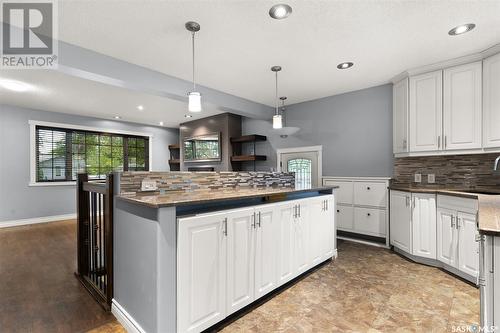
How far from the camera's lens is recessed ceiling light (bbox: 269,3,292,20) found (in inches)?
81.9

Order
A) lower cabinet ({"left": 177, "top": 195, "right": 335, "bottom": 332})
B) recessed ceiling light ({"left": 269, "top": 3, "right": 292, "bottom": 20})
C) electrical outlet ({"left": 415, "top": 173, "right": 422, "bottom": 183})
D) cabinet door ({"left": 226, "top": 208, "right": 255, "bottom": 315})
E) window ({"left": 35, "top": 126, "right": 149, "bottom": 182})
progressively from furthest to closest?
window ({"left": 35, "top": 126, "right": 149, "bottom": 182}) → electrical outlet ({"left": 415, "top": 173, "right": 422, "bottom": 183}) → recessed ceiling light ({"left": 269, "top": 3, "right": 292, "bottom": 20}) → cabinet door ({"left": 226, "top": 208, "right": 255, "bottom": 315}) → lower cabinet ({"left": 177, "top": 195, "right": 335, "bottom": 332})

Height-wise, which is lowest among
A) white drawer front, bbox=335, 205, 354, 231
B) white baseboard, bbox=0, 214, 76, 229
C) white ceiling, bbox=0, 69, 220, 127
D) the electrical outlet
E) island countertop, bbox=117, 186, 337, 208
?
white baseboard, bbox=0, 214, 76, 229

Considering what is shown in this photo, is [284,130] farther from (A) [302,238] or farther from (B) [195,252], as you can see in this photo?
(B) [195,252]

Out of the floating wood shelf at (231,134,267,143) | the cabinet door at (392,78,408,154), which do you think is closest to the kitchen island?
the cabinet door at (392,78,408,154)

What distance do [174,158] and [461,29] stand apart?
7.82m

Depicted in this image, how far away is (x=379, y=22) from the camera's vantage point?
7.63 feet

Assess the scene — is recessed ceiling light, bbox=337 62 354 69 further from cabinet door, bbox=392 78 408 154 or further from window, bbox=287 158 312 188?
window, bbox=287 158 312 188

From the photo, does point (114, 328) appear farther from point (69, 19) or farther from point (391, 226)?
point (391, 226)

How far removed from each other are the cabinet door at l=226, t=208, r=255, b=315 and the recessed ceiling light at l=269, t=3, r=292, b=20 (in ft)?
5.85

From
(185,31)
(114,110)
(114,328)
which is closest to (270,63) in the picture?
(185,31)

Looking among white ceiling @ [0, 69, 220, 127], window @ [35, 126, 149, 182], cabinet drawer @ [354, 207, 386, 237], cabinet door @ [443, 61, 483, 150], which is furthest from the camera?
window @ [35, 126, 149, 182]

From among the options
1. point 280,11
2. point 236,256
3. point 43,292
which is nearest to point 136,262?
point 236,256

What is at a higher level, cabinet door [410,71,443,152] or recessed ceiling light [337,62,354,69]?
recessed ceiling light [337,62,354,69]

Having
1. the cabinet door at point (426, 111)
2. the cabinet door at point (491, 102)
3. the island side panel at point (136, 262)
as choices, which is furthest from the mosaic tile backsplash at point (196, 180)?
the cabinet door at point (491, 102)
